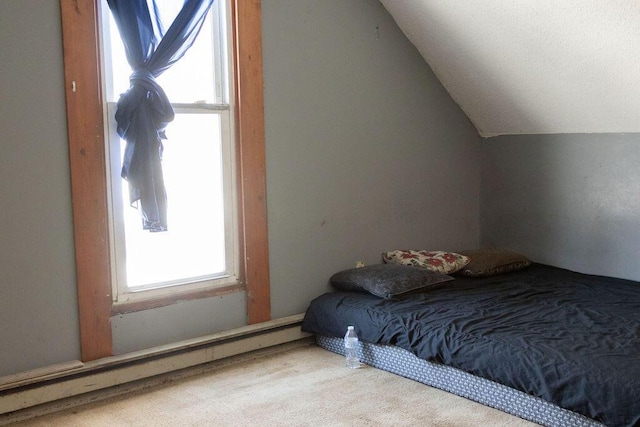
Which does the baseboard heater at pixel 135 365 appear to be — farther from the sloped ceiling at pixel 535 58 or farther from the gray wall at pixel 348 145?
the sloped ceiling at pixel 535 58

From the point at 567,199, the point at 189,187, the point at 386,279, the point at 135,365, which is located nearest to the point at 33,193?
the point at 189,187

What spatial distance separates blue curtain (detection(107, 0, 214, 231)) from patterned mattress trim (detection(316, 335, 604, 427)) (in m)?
1.27

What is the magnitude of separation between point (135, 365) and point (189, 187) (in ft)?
3.06

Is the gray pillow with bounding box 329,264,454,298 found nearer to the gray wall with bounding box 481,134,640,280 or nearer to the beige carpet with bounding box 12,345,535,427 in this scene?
the beige carpet with bounding box 12,345,535,427

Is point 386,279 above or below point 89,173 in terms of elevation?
below

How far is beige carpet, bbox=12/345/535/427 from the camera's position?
2.96 m

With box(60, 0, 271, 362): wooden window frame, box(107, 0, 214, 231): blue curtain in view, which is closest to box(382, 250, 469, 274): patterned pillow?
box(60, 0, 271, 362): wooden window frame

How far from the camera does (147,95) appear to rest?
333cm

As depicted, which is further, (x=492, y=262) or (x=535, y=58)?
(x=492, y=262)

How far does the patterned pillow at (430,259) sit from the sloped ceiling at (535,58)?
107 cm

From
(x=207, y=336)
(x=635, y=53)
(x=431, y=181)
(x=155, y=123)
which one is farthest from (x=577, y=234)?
(x=155, y=123)

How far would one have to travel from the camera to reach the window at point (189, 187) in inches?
132

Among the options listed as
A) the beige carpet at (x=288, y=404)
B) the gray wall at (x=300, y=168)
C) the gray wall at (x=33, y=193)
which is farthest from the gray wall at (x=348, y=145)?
the gray wall at (x=33, y=193)

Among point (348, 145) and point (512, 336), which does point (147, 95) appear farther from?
point (512, 336)
